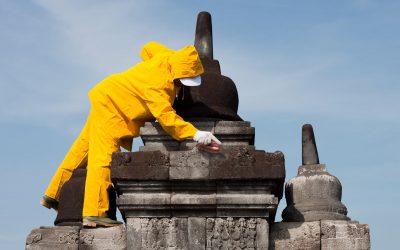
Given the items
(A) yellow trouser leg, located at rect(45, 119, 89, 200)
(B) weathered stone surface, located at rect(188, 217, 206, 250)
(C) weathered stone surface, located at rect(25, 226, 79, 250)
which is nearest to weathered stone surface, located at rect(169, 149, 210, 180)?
(B) weathered stone surface, located at rect(188, 217, 206, 250)

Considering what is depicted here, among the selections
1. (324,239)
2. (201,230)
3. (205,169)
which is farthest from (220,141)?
(324,239)

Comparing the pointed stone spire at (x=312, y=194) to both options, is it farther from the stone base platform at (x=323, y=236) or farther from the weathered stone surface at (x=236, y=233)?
the weathered stone surface at (x=236, y=233)

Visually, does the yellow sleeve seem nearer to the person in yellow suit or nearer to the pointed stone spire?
the person in yellow suit

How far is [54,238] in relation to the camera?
8.07 metres

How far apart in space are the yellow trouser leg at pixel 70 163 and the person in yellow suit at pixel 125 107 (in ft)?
1.61

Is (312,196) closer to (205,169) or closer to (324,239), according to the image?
(324,239)

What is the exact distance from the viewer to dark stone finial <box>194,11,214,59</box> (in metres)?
9.25

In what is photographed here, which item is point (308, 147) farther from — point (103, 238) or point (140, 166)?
point (103, 238)

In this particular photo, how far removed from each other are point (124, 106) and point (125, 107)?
2 cm

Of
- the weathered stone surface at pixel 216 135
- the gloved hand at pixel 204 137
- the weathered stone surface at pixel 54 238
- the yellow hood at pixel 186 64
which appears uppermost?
the yellow hood at pixel 186 64

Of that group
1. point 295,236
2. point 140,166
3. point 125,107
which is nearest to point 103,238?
point 140,166

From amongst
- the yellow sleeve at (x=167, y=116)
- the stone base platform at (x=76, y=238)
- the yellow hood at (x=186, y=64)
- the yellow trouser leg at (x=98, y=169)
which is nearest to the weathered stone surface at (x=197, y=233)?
the stone base platform at (x=76, y=238)

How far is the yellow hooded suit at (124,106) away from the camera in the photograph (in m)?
8.07

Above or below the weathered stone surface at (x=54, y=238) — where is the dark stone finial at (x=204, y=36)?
above
